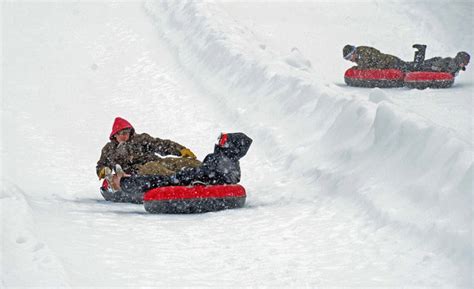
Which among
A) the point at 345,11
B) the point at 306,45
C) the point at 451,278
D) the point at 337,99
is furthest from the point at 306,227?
the point at 345,11

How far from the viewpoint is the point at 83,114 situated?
40.0 ft

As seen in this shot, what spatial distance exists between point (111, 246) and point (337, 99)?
414cm

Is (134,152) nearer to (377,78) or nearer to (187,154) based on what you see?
(187,154)

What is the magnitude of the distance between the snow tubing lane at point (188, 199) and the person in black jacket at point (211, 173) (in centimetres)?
12

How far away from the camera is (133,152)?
782 cm

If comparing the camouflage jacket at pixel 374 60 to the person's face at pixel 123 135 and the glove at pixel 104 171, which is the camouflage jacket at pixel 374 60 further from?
the glove at pixel 104 171

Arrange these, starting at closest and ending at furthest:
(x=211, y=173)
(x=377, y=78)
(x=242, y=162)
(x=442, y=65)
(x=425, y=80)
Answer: (x=211, y=173)
(x=242, y=162)
(x=425, y=80)
(x=377, y=78)
(x=442, y=65)

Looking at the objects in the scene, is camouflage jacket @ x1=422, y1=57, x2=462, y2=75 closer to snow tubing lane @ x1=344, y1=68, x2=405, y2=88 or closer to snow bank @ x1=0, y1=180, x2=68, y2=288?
snow tubing lane @ x1=344, y1=68, x2=405, y2=88

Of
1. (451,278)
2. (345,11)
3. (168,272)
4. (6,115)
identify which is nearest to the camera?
(451,278)

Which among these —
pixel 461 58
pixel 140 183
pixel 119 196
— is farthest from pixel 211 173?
pixel 461 58

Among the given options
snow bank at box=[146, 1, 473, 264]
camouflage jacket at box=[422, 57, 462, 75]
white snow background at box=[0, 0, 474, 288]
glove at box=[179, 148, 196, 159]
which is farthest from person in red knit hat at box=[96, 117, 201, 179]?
camouflage jacket at box=[422, 57, 462, 75]

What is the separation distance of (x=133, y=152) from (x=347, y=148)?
208 centimetres

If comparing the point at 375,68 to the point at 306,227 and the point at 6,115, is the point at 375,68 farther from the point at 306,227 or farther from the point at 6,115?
the point at 306,227

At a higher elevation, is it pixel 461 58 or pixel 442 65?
pixel 461 58
